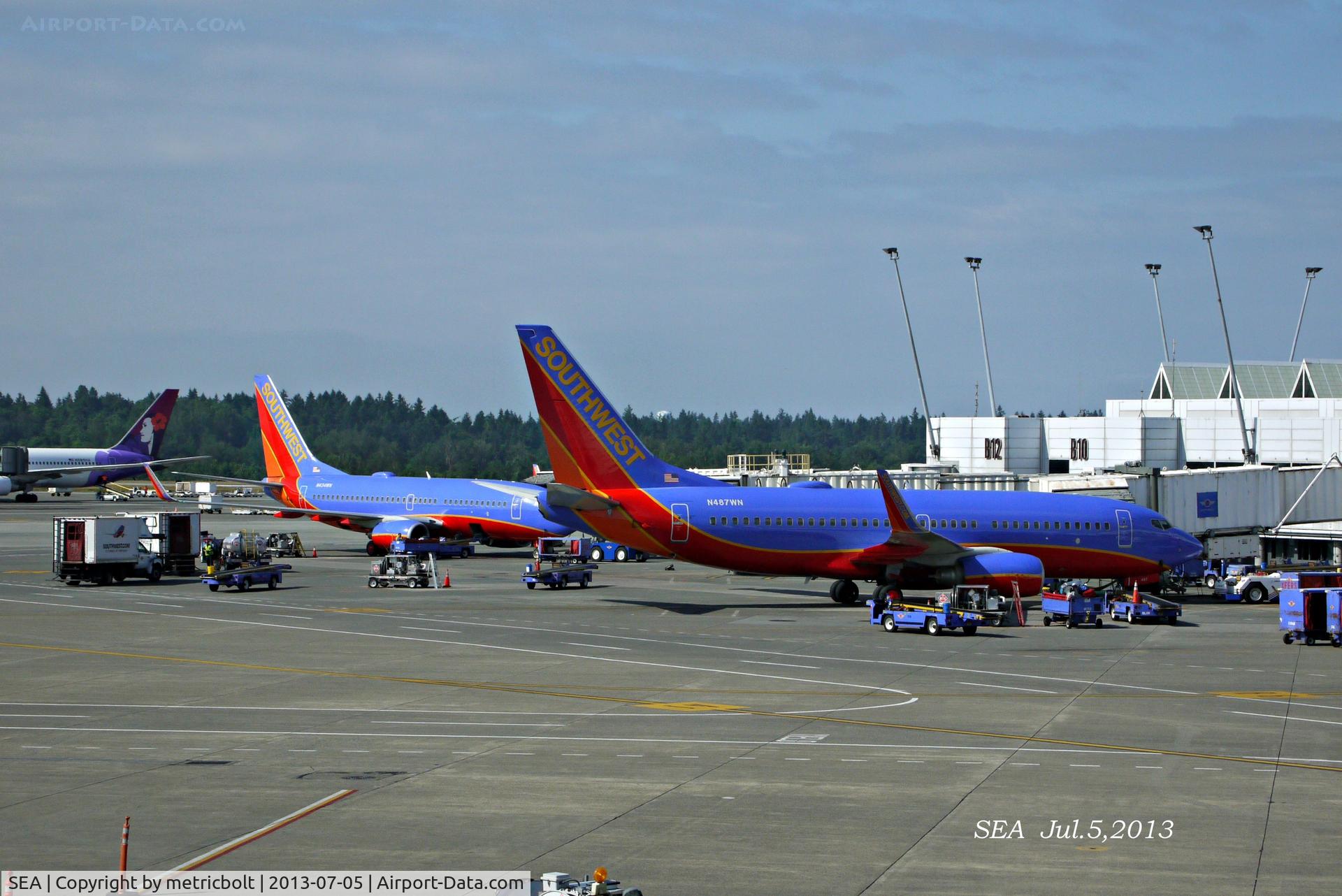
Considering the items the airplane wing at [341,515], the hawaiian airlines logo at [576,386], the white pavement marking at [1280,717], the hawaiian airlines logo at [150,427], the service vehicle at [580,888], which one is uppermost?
the hawaiian airlines logo at [150,427]

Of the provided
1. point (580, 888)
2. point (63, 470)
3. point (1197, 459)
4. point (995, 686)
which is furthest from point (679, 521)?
point (63, 470)

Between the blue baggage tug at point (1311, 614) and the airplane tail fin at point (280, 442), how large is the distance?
198 feet

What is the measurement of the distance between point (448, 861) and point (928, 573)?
1529 inches

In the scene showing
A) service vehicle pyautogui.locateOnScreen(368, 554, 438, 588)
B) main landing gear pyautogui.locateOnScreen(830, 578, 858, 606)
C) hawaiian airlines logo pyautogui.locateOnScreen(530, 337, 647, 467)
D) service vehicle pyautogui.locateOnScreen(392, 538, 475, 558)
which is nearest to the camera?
hawaiian airlines logo pyautogui.locateOnScreen(530, 337, 647, 467)

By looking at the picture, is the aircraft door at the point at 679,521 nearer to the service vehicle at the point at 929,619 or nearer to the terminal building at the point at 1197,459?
the service vehicle at the point at 929,619

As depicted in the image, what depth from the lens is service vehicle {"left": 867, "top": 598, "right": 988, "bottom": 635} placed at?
1751 inches

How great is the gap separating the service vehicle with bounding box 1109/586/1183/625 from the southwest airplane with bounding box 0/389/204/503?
355ft

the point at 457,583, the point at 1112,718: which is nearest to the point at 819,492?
the point at 457,583

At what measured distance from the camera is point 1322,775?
21938 millimetres

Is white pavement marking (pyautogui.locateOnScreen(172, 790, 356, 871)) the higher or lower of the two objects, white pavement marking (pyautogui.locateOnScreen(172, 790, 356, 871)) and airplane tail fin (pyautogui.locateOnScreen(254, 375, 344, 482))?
the lower

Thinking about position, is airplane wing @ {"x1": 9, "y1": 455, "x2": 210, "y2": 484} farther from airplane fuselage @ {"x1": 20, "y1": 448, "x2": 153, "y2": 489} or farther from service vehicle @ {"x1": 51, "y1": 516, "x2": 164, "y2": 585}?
service vehicle @ {"x1": 51, "y1": 516, "x2": 164, "y2": 585}

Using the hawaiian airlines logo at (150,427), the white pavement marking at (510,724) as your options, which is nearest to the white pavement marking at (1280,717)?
the white pavement marking at (510,724)

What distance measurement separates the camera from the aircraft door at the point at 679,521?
168ft

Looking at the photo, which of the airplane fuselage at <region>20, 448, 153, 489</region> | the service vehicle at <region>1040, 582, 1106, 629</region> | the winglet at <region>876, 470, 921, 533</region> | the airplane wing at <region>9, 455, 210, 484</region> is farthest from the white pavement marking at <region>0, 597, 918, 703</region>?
the airplane fuselage at <region>20, 448, 153, 489</region>
